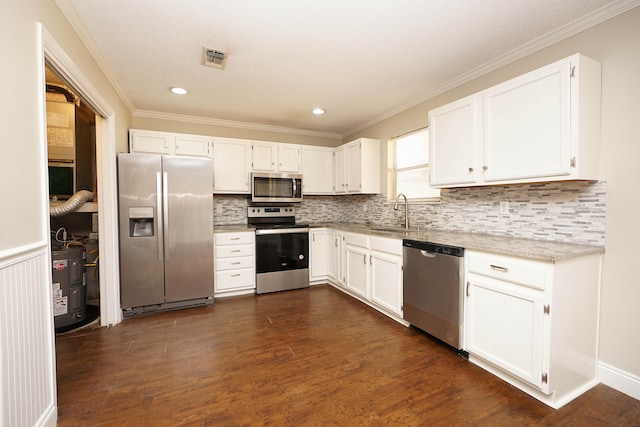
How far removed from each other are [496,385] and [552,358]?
407mm

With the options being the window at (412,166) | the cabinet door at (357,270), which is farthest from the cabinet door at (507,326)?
the window at (412,166)

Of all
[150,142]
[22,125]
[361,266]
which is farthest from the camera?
[150,142]

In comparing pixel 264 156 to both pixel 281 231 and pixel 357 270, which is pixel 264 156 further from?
pixel 357 270

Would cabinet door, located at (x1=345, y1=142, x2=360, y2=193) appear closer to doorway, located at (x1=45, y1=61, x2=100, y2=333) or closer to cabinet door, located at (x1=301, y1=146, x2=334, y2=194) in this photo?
cabinet door, located at (x1=301, y1=146, x2=334, y2=194)

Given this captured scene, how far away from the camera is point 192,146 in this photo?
12.3ft

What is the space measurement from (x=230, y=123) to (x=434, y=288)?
11.6ft

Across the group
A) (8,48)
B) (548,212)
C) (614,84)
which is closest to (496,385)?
(548,212)

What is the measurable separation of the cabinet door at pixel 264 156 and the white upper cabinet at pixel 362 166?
109 cm

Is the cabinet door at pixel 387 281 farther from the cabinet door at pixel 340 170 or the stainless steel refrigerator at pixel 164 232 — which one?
the stainless steel refrigerator at pixel 164 232

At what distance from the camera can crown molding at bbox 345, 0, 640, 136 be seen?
179cm

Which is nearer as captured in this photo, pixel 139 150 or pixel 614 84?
pixel 614 84

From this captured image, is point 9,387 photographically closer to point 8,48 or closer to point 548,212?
point 8,48

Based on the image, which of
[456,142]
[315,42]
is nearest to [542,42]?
[456,142]

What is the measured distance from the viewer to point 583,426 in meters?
1.50
